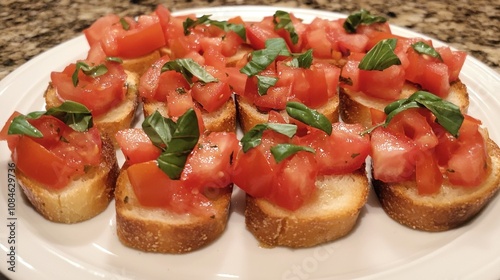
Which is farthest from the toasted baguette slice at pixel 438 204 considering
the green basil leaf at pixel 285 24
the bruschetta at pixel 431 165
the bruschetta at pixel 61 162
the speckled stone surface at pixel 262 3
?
the speckled stone surface at pixel 262 3

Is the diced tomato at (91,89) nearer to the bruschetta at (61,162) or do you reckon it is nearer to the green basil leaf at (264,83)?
the bruschetta at (61,162)

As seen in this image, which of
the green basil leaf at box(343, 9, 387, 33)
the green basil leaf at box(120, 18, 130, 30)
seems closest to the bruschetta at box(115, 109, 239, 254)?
the green basil leaf at box(120, 18, 130, 30)

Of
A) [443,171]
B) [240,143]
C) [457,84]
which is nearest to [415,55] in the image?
[457,84]

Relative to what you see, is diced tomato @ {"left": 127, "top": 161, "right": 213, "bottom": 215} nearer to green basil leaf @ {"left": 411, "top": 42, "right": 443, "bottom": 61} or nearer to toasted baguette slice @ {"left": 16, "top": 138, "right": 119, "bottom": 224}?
toasted baguette slice @ {"left": 16, "top": 138, "right": 119, "bottom": 224}

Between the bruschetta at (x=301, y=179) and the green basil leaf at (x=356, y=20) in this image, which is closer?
the bruschetta at (x=301, y=179)

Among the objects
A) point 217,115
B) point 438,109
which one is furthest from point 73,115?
point 438,109

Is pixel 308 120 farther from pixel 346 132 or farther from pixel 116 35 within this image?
pixel 116 35
